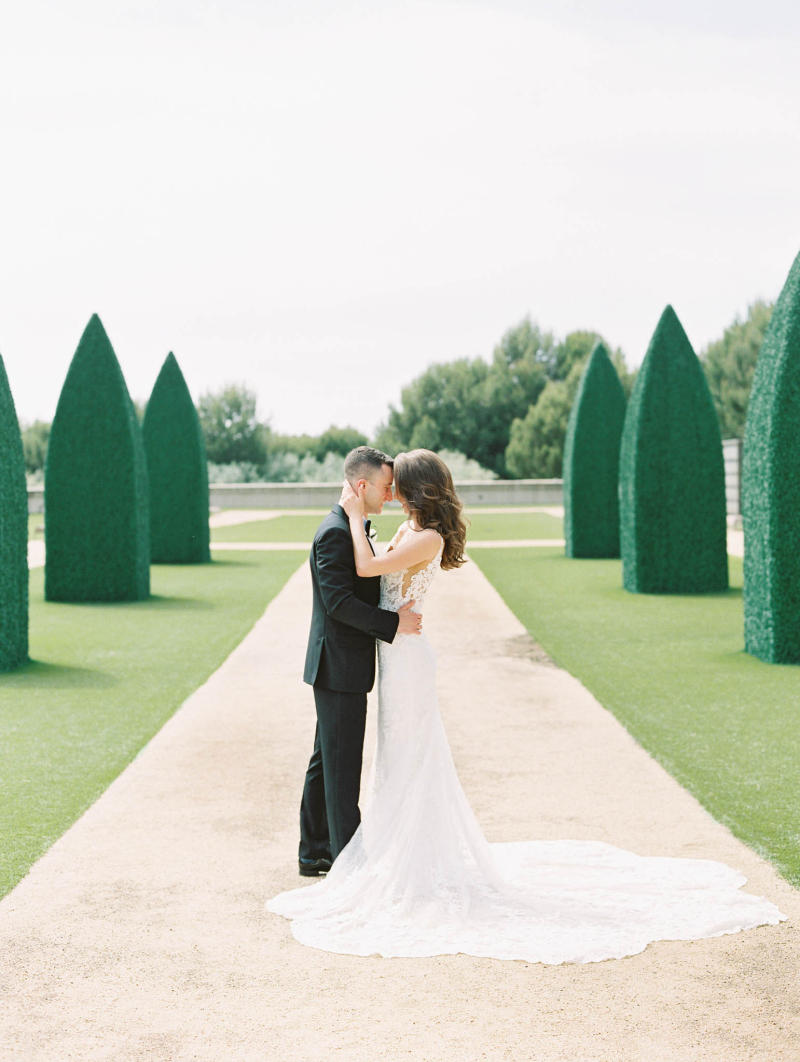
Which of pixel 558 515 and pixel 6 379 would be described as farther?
pixel 558 515

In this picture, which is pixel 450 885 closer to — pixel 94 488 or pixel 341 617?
pixel 341 617

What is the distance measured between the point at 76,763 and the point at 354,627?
2846 mm

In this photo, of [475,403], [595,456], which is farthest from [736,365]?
[595,456]

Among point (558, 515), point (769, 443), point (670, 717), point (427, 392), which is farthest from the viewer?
point (427, 392)

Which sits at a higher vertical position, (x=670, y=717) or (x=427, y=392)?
(x=427, y=392)

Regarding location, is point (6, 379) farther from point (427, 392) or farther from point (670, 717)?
point (427, 392)

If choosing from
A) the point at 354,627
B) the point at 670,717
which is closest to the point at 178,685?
the point at 670,717

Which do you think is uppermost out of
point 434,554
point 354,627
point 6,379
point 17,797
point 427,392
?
point 427,392

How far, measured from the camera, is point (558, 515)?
1444 inches

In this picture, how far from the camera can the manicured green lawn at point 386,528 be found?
27.0 metres

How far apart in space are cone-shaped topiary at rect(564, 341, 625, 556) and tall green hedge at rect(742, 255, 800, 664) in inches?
388

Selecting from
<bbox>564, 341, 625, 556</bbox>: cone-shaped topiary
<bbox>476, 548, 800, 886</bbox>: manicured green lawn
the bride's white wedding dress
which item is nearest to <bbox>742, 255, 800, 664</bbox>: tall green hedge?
<bbox>476, 548, 800, 886</bbox>: manicured green lawn

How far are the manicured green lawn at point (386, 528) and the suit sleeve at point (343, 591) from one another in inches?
792

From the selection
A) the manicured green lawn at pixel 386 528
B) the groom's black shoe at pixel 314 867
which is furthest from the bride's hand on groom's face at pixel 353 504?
the manicured green lawn at pixel 386 528
